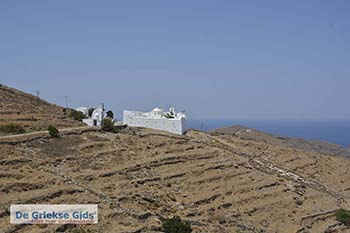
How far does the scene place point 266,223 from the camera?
32094 mm

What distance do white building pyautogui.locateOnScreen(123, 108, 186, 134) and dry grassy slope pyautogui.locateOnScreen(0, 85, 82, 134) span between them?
732 centimetres

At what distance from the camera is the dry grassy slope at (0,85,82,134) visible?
127 feet

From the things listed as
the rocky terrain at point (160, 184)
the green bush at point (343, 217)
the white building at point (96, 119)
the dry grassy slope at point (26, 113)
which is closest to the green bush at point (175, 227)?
the rocky terrain at point (160, 184)

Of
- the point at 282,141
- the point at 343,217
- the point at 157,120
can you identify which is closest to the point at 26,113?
the point at 157,120

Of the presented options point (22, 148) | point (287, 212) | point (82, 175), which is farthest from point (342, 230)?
point (22, 148)

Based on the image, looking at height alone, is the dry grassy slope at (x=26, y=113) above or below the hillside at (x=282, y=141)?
above

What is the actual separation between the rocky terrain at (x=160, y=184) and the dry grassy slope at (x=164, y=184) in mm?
66

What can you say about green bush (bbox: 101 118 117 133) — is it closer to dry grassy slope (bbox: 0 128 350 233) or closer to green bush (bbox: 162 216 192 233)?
dry grassy slope (bbox: 0 128 350 233)

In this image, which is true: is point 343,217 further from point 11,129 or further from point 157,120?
point 11,129

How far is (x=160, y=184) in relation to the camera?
3281 cm

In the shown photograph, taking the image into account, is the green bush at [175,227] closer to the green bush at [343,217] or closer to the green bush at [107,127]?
the green bush at [343,217]

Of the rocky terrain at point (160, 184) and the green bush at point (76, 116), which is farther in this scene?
the green bush at point (76, 116)

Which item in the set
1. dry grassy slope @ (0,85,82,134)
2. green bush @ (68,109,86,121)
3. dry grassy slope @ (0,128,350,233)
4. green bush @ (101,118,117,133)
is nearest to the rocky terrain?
dry grassy slope @ (0,128,350,233)

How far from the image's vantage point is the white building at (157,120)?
1871 inches
